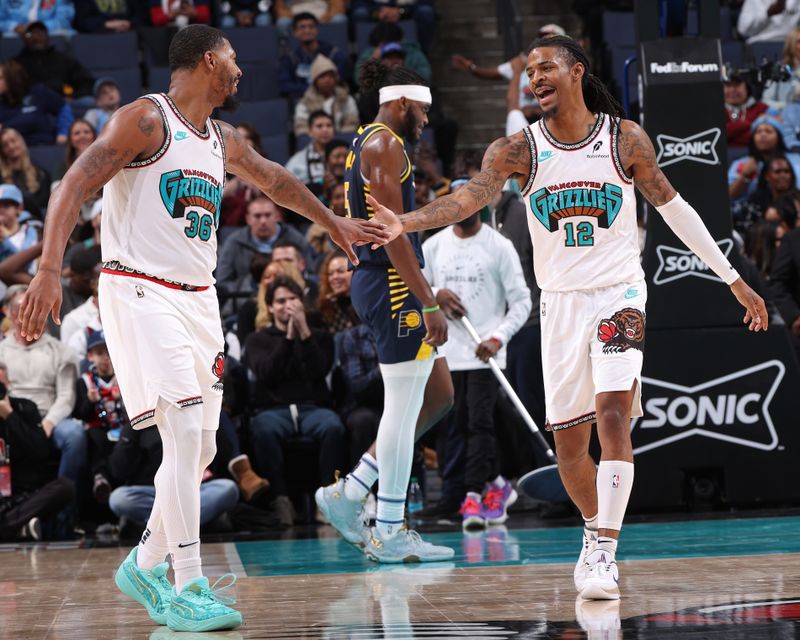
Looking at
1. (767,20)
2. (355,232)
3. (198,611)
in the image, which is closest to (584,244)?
(355,232)

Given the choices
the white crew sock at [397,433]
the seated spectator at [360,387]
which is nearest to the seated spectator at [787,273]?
the seated spectator at [360,387]

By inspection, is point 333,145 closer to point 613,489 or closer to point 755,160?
point 755,160

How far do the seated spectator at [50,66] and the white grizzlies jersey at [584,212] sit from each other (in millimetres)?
8819

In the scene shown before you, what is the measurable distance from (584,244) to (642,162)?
0.43 metres

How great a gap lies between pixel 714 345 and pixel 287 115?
6.35 m

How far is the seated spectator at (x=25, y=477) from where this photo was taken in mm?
8211

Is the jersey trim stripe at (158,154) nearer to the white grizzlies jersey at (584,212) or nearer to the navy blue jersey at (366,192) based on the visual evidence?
the white grizzlies jersey at (584,212)

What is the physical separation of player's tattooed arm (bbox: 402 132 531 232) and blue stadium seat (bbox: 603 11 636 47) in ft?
27.1

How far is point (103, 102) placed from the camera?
12312mm

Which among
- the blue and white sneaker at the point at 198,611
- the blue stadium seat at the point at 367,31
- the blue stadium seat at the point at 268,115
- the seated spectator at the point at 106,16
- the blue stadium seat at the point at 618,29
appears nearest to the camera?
the blue and white sneaker at the point at 198,611

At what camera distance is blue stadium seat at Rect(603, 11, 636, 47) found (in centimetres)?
1323

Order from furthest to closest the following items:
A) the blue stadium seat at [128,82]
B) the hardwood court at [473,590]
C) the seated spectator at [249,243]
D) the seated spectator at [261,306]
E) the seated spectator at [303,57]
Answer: the blue stadium seat at [128,82] → the seated spectator at [303,57] → the seated spectator at [249,243] → the seated spectator at [261,306] → the hardwood court at [473,590]

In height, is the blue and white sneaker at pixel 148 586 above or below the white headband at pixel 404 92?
below

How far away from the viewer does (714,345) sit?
782cm
